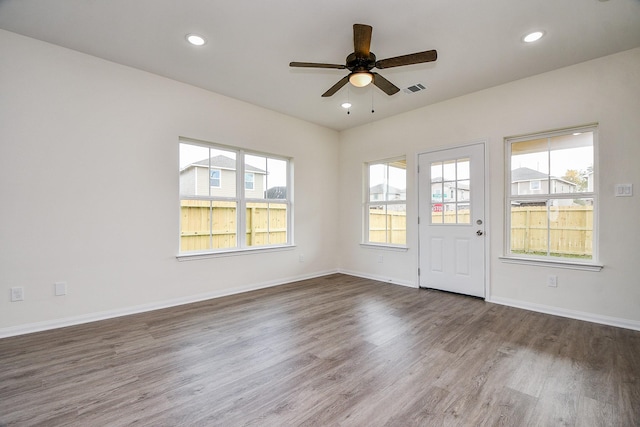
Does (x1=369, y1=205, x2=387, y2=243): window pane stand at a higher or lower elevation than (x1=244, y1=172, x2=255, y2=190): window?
lower

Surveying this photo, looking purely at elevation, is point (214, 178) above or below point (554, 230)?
above

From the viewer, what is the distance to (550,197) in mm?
3504

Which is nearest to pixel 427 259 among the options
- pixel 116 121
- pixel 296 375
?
pixel 296 375

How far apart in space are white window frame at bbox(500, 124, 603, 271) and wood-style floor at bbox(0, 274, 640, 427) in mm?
626

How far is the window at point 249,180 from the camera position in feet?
14.8

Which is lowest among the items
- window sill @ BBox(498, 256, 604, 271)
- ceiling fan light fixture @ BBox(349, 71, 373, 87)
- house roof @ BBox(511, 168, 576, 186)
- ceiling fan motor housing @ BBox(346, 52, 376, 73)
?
window sill @ BBox(498, 256, 604, 271)

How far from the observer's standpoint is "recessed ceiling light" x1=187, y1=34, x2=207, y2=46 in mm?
2799

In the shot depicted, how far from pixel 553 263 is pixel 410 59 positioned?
2.88m

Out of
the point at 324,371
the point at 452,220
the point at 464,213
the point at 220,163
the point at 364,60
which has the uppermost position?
the point at 364,60

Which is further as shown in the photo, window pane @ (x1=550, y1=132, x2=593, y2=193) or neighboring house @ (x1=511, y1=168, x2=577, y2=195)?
neighboring house @ (x1=511, y1=168, x2=577, y2=195)

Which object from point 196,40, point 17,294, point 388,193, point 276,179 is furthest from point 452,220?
point 17,294

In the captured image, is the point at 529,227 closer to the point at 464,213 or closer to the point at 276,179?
the point at 464,213

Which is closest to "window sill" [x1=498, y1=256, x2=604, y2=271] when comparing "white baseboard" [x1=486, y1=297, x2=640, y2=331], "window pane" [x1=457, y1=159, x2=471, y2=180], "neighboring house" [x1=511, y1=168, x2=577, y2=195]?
"white baseboard" [x1=486, y1=297, x2=640, y2=331]

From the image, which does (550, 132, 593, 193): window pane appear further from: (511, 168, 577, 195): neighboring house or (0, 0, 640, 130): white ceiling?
(0, 0, 640, 130): white ceiling
